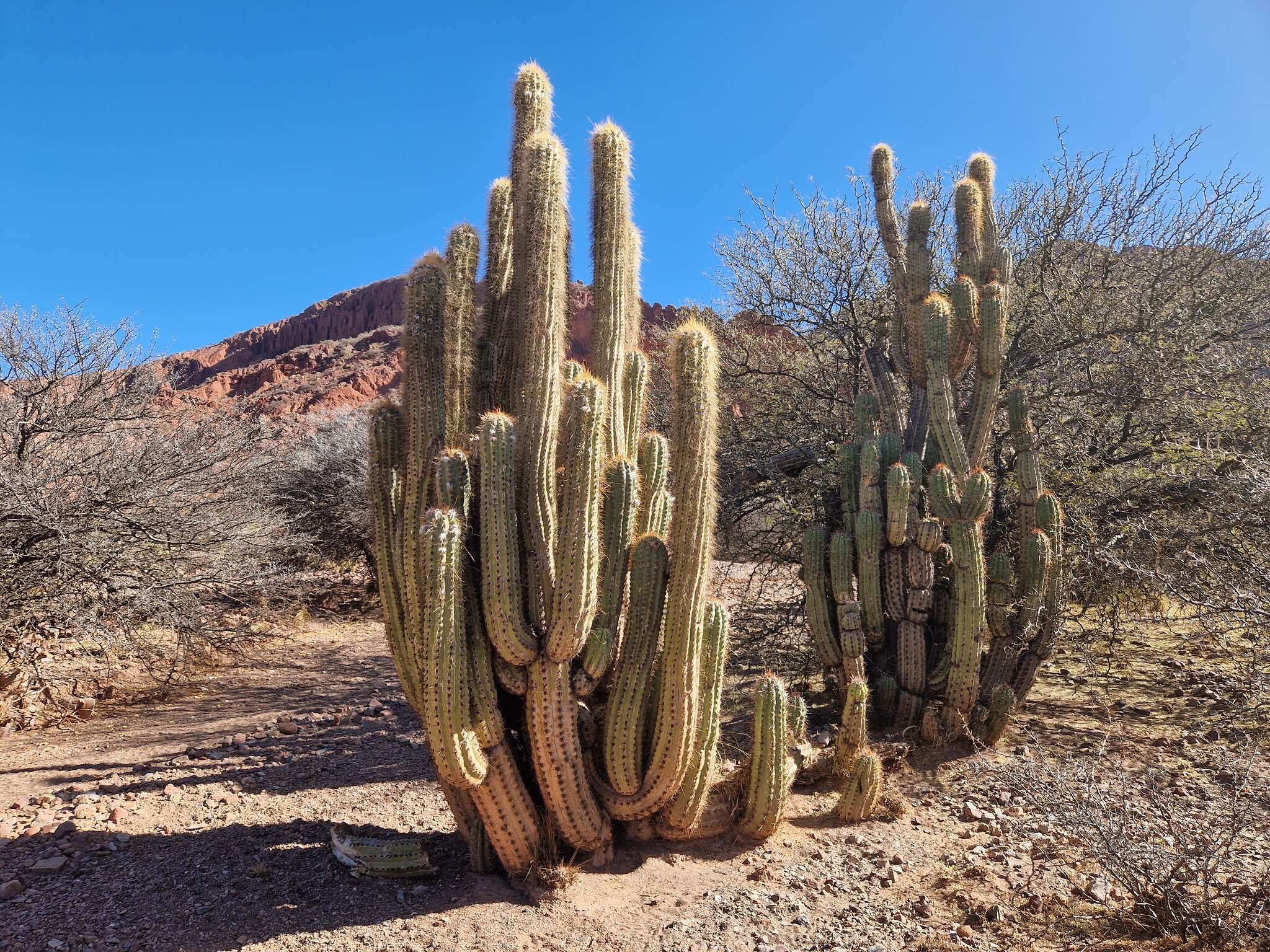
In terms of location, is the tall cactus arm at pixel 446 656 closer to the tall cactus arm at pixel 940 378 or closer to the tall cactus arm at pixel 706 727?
the tall cactus arm at pixel 706 727

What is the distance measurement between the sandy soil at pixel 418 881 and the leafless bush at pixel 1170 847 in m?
0.29

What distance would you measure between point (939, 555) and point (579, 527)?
12.5 ft

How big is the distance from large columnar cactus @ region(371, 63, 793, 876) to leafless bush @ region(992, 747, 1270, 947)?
1516 millimetres

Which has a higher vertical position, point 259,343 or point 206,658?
point 259,343

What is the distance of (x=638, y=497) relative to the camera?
4.40 metres

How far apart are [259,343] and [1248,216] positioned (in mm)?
67428

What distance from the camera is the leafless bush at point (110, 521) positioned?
23.4 ft

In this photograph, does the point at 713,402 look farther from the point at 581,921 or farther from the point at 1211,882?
the point at 1211,882

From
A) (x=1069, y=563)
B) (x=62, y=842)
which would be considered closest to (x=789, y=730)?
(x=1069, y=563)

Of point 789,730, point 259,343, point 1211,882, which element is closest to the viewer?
point 1211,882

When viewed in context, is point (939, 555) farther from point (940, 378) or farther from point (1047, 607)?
point (940, 378)

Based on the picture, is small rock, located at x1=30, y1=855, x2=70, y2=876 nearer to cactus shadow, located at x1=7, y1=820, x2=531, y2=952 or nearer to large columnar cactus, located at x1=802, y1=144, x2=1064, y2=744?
cactus shadow, located at x1=7, y1=820, x2=531, y2=952

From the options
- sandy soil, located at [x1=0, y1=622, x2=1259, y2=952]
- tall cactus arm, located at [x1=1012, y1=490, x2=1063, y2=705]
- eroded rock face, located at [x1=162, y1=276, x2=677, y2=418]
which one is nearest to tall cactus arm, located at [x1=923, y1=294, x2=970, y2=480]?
tall cactus arm, located at [x1=1012, y1=490, x2=1063, y2=705]

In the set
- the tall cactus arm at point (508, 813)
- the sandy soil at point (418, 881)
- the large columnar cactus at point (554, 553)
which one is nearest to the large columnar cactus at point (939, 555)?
the sandy soil at point (418, 881)
